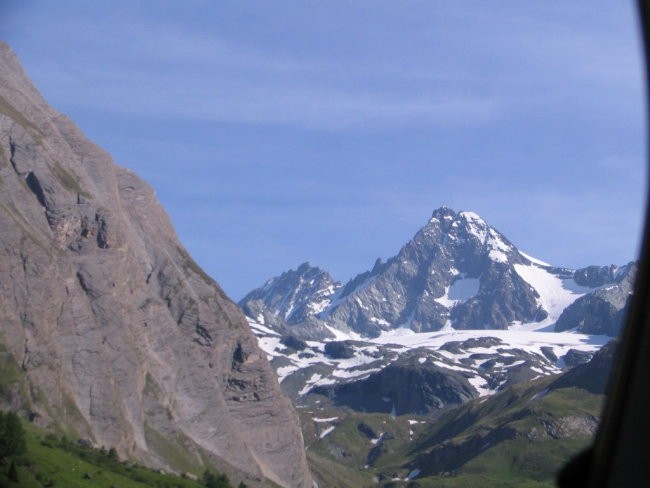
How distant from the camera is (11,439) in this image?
8862cm

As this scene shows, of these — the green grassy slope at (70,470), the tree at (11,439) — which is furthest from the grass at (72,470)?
the tree at (11,439)

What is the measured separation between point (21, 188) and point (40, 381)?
46.8 metres

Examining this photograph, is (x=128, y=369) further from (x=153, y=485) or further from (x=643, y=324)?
(x=643, y=324)

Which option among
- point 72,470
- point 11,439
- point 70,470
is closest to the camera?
point 11,439

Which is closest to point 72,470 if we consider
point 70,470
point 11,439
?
point 70,470

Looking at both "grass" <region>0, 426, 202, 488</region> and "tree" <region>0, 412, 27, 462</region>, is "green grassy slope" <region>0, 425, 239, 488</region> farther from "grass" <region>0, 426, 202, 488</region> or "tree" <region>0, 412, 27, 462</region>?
"tree" <region>0, 412, 27, 462</region>

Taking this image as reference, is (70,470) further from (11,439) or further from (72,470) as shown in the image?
(11,439)

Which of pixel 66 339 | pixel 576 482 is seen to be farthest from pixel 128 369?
pixel 576 482

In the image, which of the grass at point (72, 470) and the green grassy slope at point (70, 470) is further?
the grass at point (72, 470)

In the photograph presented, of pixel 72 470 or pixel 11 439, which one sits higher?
pixel 11 439

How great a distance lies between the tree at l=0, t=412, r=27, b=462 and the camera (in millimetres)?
88062

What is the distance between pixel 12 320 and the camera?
164 meters

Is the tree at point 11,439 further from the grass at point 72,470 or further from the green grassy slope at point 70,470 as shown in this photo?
the grass at point 72,470

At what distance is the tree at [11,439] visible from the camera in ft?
289
